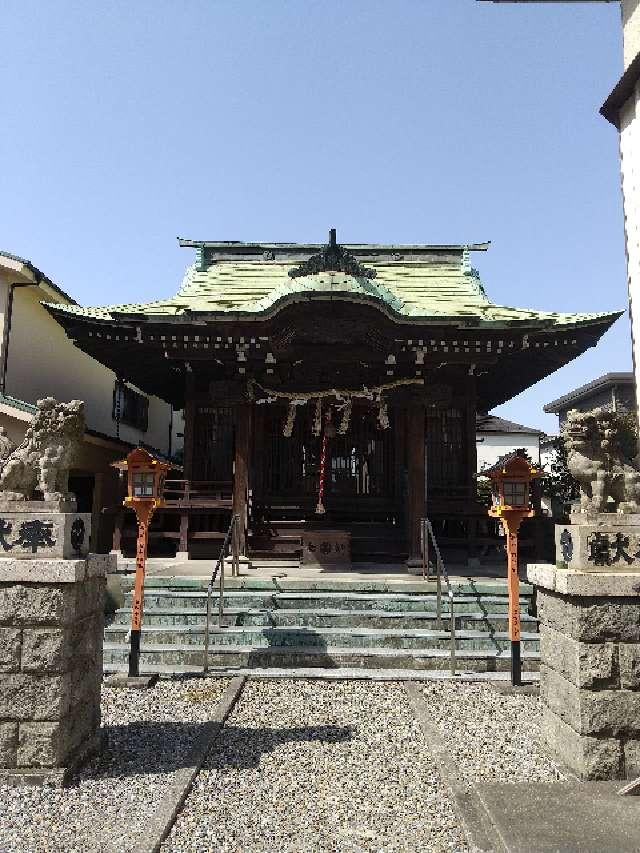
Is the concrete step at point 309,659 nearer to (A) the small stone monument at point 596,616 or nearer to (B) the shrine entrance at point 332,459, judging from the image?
(A) the small stone monument at point 596,616

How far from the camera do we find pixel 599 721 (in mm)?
4387

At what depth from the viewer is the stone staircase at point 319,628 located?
7.56 m

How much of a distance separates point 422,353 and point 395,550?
4544mm

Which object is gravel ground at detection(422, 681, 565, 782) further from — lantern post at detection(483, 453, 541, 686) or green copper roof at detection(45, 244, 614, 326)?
green copper roof at detection(45, 244, 614, 326)

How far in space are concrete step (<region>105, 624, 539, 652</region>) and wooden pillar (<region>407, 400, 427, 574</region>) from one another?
3.57 meters

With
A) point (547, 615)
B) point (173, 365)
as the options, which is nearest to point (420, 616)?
point (547, 615)

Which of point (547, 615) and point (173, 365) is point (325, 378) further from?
point (547, 615)

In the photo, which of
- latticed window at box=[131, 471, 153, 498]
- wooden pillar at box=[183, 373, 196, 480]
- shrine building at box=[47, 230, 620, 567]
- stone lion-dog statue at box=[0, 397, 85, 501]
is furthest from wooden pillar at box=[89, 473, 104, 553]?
stone lion-dog statue at box=[0, 397, 85, 501]

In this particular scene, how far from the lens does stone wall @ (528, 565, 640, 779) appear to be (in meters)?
4.38

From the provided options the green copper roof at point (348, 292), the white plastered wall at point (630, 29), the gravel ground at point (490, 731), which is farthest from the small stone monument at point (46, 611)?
the white plastered wall at point (630, 29)

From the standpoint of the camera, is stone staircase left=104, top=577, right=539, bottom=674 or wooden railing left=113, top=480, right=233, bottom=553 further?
wooden railing left=113, top=480, right=233, bottom=553

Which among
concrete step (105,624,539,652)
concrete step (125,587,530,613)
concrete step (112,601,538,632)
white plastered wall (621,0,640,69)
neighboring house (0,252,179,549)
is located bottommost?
concrete step (105,624,539,652)

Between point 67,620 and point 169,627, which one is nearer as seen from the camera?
point 67,620

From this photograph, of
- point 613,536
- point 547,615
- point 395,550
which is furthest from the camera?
point 395,550
